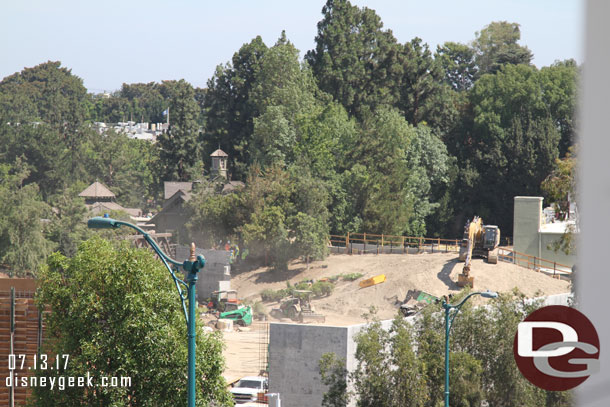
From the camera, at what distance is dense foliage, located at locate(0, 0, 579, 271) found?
5797 cm

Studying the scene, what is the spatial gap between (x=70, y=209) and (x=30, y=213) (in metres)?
5.85

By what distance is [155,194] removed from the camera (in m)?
98.4

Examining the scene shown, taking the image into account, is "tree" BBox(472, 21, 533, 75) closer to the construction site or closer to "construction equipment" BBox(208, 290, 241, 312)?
the construction site

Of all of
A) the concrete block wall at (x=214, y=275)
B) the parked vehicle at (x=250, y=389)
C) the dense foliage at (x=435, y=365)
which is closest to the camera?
the dense foliage at (x=435, y=365)

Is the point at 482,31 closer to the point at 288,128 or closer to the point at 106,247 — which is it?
the point at 288,128

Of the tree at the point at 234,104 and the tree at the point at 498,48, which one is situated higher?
the tree at the point at 498,48

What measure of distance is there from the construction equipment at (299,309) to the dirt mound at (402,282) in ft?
1.95

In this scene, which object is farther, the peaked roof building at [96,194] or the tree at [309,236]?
the peaked roof building at [96,194]

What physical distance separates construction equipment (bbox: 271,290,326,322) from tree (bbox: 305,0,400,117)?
3190 cm

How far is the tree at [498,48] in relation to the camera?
95750 mm

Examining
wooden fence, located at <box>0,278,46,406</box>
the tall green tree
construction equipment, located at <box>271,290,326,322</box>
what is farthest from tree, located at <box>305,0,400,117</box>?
wooden fence, located at <box>0,278,46,406</box>

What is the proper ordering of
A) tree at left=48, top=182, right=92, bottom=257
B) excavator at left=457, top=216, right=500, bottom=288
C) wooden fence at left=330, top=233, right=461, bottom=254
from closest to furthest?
excavator at left=457, top=216, right=500, bottom=288 < wooden fence at left=330, top=233, right=461, bottom=254 < tree at left=48, top=182, right=92, bottom=257

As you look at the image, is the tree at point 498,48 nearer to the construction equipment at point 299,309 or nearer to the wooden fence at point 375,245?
the wooden fence at point 375,245

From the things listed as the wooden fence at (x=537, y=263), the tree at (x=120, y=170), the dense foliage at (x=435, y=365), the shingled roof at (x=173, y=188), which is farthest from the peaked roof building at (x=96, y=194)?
the dense foliage at (x=435, y=365)
